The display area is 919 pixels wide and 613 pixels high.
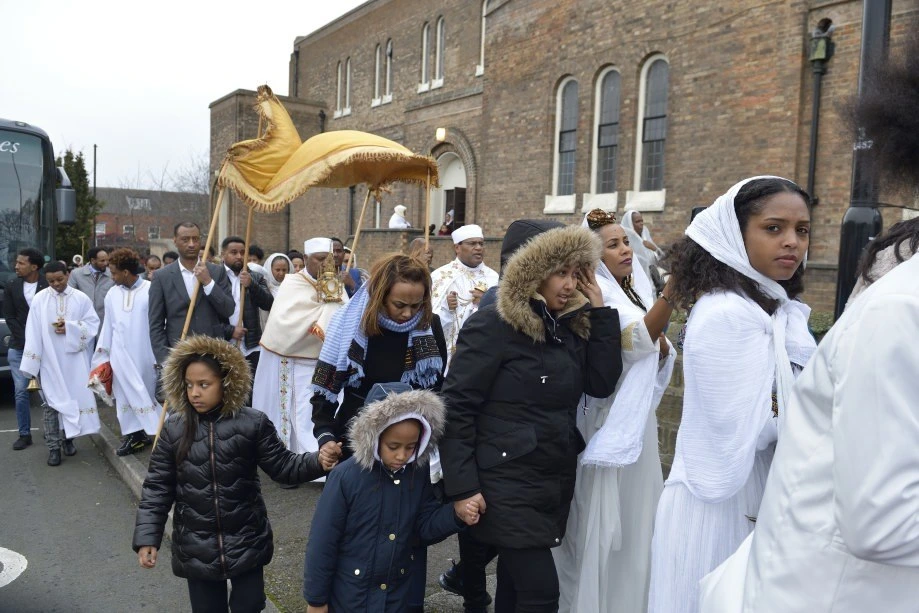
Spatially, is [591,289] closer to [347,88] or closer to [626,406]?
[626,406]

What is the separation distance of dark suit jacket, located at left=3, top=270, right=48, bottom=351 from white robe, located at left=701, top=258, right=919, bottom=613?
8658mm

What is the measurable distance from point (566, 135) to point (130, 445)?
1338 cm

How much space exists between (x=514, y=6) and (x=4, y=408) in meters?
14.6

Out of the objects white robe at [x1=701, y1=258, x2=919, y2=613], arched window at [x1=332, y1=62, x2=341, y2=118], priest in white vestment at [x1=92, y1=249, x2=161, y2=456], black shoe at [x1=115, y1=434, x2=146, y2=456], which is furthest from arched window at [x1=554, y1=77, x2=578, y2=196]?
white robe at [x1=701, y1=258, x2=919, y2=613]

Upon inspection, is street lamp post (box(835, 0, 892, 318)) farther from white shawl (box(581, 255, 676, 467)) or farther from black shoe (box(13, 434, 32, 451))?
black shoe (box(13, 434, 32, 451))

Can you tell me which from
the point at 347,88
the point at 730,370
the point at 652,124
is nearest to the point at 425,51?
the point at 347,88

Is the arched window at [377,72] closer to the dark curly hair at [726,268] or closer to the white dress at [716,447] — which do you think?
the dark curly hair at [726,268]

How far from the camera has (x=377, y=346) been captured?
151 inches

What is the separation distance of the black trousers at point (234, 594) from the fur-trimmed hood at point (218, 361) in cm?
74

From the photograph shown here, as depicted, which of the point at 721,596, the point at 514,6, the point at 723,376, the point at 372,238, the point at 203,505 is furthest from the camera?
the point at 372,238

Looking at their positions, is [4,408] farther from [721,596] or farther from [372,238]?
[372,238]

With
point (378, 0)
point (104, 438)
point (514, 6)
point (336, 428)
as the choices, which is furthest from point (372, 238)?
point (336, 428)

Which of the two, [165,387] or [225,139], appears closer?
[165,387]

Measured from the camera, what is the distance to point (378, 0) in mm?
29266
